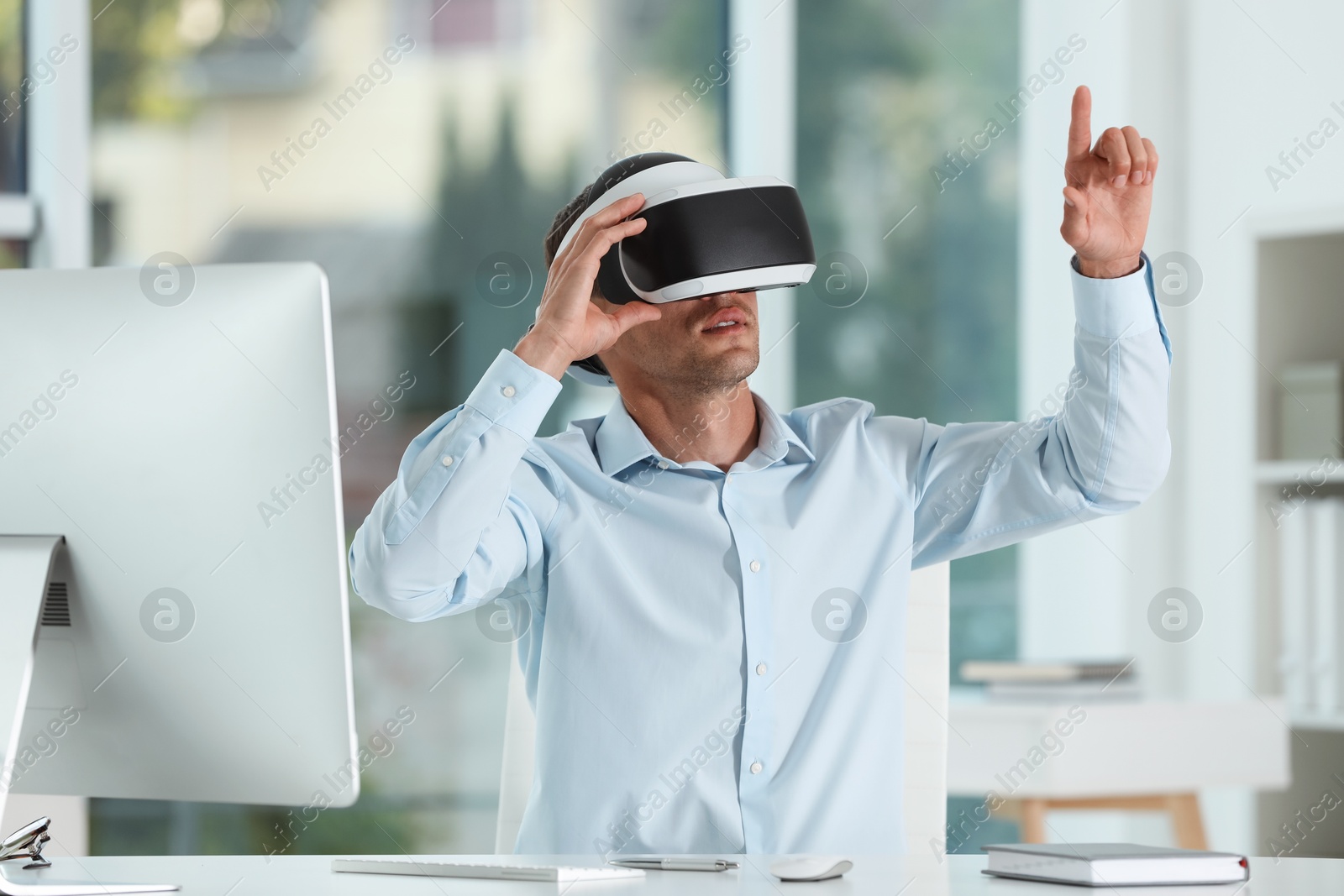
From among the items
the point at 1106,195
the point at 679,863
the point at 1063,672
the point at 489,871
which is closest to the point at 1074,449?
the point at 1106,195

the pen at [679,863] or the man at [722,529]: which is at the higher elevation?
the man at [722,529]

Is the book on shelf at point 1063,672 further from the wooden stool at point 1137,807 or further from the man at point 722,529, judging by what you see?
the man at point 722,529

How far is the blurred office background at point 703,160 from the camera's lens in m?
2.85

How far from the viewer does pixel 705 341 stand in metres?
1.58

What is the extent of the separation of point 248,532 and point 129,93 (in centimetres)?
227

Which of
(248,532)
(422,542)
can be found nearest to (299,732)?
(248,532)

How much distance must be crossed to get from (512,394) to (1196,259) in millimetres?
2110

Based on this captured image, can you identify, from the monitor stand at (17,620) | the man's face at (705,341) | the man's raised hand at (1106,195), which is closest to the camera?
the monitor stand at (17,620)

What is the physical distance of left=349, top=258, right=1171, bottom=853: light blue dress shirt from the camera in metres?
1.43

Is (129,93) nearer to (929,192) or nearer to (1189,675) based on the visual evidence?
(929,192)

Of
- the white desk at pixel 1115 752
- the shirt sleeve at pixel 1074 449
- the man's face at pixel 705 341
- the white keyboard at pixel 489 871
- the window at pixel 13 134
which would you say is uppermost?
the window at pixel 13 134

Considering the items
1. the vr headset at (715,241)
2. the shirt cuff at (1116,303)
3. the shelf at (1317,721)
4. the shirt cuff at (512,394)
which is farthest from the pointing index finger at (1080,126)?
the shelf at (1317,721)

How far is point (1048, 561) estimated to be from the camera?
3.31 m

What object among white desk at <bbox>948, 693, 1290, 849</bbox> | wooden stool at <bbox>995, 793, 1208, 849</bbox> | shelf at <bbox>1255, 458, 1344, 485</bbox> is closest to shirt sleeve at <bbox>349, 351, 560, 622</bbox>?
white desk at <bbox>948, 693, 1290, 849</bbox>
